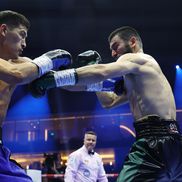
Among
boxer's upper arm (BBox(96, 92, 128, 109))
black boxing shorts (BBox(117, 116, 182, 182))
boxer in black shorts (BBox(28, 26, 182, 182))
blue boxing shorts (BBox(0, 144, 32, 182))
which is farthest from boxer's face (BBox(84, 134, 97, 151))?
blue boxing shorts (BBox(0, 144, 32, 182))

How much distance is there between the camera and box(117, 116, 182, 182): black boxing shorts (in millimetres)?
1904

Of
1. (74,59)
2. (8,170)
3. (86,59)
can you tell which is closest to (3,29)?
(86,59)

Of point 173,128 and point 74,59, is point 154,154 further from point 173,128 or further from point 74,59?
point 74,59

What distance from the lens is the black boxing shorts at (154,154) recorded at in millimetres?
1904

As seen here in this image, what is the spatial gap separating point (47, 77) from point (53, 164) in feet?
14.0

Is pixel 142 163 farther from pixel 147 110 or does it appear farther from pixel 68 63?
pixel 68 63

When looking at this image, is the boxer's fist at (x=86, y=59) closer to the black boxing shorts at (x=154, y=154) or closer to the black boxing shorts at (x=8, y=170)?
the black boxing shorts at (x=154, y=154)

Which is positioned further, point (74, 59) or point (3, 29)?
point (74, 59)

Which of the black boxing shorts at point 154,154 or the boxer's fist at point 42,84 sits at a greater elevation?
the boxer's fist at point 42,84

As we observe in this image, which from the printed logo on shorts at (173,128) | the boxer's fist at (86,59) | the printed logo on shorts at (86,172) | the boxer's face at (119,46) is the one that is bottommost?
the printed logo on shorts at (86,172)

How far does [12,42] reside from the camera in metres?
1.95

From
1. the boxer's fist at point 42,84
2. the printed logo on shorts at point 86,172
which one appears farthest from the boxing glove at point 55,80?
the printed logo on shorts at point 86,172

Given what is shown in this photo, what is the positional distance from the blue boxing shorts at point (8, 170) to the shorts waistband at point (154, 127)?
69 cm

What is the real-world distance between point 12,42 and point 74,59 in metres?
5.72
